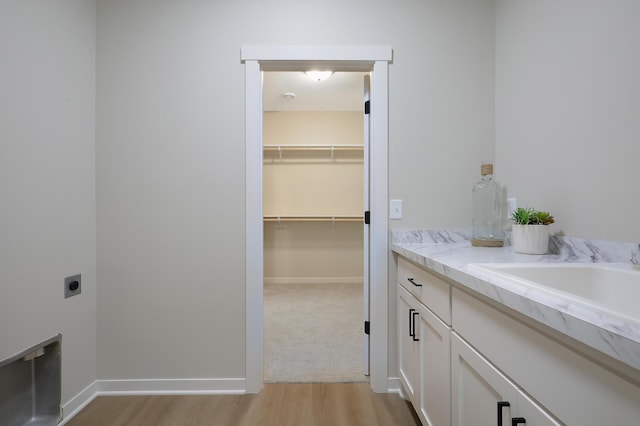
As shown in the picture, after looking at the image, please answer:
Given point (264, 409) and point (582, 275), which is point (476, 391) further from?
point (264, 409)

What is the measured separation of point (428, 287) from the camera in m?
1.30

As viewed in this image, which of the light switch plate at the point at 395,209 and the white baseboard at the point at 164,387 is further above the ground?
the light switch plate at the point at 395,209

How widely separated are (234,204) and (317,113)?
10.3 feet

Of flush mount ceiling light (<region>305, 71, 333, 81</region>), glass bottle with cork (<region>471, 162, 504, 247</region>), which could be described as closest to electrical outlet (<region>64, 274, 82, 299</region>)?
glass bottle with cork (<region>471, 162, 504, 247</region>)

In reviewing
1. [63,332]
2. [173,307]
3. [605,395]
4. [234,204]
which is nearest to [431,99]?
[234,204]

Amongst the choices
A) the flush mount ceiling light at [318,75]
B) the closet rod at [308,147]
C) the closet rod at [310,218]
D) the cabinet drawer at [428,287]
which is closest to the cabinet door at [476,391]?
the cabinet drawer at [428,287]

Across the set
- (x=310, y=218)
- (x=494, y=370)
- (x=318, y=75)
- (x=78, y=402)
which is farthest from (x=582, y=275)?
(x=310, y=218)

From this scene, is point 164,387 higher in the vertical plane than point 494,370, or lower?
lower

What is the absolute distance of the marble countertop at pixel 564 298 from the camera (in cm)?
47

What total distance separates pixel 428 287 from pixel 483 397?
0.47 m

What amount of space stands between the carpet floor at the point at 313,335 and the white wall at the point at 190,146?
0.40 metres

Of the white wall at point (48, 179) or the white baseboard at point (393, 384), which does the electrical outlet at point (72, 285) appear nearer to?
the white wall at point (48, 179)

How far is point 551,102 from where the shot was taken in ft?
4.54

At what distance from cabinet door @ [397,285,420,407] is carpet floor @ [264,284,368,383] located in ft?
1.29
